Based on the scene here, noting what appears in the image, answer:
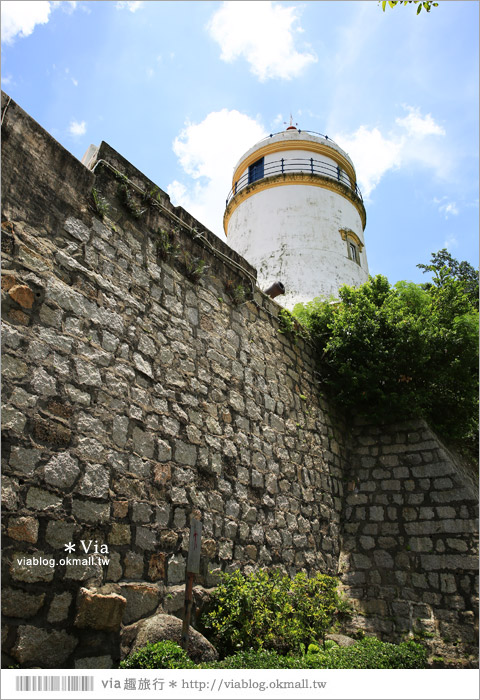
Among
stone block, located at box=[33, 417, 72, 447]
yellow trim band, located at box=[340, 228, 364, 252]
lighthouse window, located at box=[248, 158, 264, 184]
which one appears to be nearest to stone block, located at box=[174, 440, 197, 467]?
stone block, located at box=[33, 417, 72, 447]

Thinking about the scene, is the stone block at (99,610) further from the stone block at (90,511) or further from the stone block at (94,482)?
the stone block at (94,482)

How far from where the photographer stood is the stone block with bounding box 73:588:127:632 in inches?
127

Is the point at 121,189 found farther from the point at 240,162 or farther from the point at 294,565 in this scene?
the point at 240,162

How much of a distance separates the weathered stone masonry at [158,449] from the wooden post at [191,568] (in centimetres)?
23

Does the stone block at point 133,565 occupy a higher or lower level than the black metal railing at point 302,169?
lower

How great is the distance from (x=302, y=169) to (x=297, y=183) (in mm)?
596

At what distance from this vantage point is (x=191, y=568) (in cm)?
387

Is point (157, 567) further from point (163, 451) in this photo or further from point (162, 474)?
point (163, 451)

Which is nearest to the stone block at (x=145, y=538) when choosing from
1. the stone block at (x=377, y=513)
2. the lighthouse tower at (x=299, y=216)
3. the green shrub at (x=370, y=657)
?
the green shrub at (x=370, y=657)

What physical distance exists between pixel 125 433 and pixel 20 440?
3.12ft

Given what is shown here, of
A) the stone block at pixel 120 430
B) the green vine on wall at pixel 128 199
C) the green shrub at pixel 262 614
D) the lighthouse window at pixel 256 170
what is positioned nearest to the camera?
the stone block at pixel 120 430

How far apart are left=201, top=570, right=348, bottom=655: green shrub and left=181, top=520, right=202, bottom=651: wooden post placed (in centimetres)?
41

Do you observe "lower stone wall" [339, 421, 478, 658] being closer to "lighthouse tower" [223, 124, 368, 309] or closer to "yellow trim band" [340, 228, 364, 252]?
"lighthouse tower" [223, 124, 368, 309]

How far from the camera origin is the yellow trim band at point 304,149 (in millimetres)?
14000
